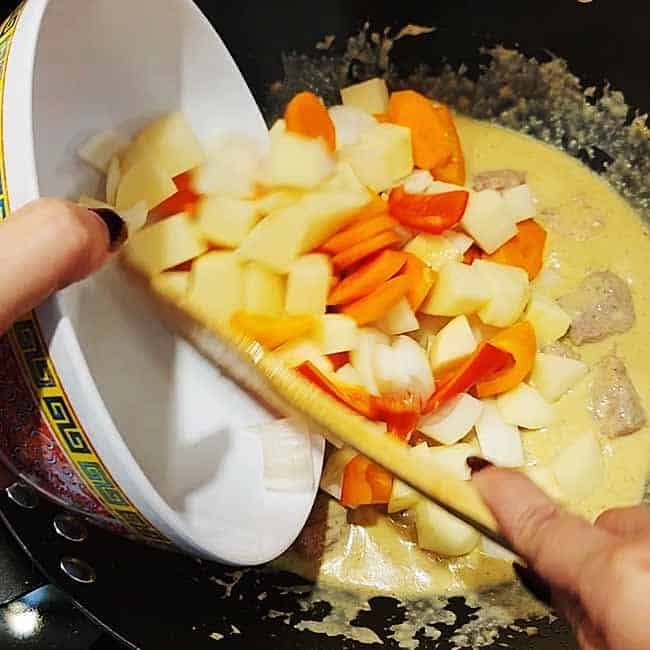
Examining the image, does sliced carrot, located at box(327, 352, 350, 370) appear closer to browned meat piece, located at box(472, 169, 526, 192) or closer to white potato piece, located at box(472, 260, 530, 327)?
white potato piece, located at box(472, 260, 530, 327)

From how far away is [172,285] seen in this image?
121 centimetres

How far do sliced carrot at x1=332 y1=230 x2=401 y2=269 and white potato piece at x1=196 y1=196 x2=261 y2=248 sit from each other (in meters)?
0.14

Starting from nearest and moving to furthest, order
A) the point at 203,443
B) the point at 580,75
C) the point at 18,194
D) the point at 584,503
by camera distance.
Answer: the point at 18,194 < the point at 203,443 < the point at 584,503 < the point at 580,75

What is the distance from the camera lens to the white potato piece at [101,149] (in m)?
1.17

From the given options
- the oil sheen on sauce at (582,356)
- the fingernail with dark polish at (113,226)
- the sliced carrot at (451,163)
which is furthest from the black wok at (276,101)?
the fingernail with dark polish at (113,226)

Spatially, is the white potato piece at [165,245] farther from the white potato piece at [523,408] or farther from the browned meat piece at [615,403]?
the browned meat piece at [615,403]

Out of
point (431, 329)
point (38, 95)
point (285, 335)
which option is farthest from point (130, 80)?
point (431, 329)

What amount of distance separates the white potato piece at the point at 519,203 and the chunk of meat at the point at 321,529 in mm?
558

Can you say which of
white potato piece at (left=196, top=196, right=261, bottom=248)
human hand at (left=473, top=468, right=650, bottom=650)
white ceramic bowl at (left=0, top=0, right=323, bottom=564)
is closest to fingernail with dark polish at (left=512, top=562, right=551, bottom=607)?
human hand at (left=473, top=468, right=650, bottom=650)

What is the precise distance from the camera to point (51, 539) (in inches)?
49.6

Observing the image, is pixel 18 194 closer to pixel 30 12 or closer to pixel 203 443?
pixel 30 12

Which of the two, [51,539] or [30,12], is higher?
[30,12]

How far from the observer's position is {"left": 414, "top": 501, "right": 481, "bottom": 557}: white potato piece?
4.40 feet

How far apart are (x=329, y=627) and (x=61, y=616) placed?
0.38 m
